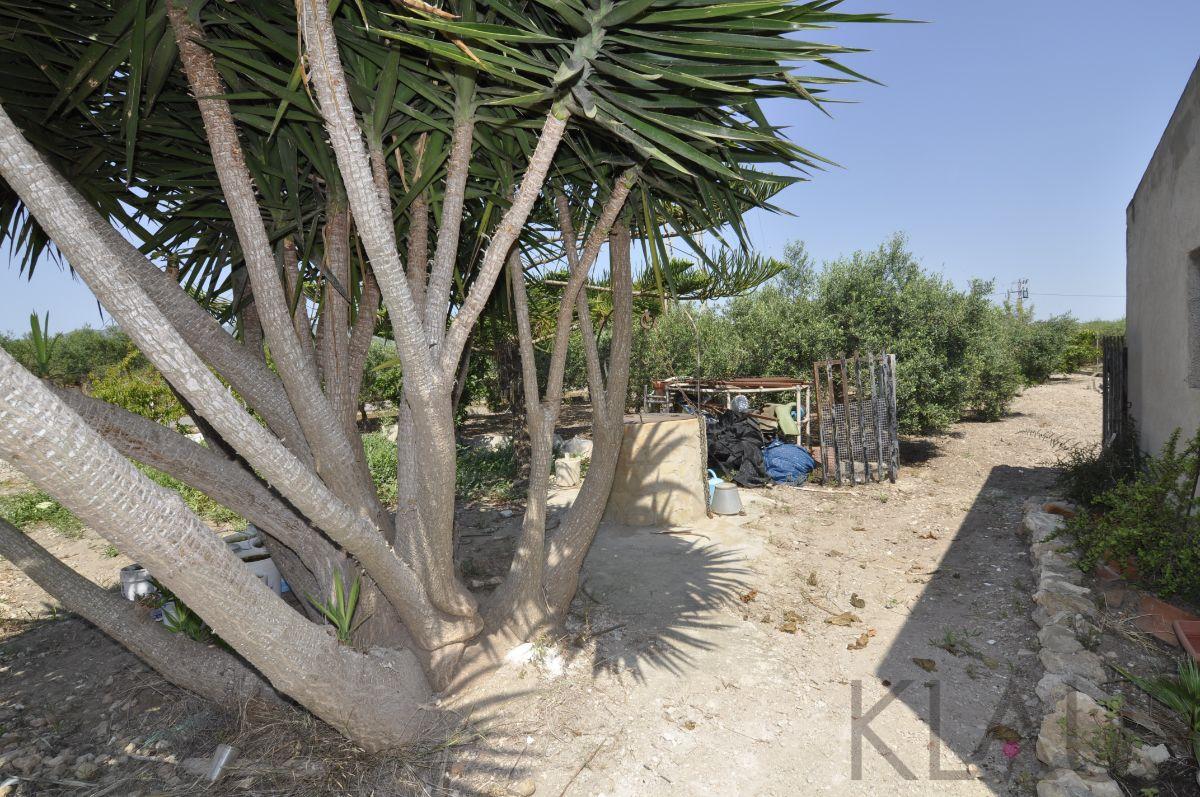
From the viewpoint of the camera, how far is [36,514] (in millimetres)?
7828

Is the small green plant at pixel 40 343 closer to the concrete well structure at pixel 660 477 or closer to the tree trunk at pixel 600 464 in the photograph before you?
the tree trunk at pixel 600 464

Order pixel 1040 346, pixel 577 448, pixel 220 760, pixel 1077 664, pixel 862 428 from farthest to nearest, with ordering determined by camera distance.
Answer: pixel 1040 346, pixel 577 448, pixel 862 428, pixel 1077 664, pixel 220 760

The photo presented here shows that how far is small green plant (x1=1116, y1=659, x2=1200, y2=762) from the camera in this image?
247 cm

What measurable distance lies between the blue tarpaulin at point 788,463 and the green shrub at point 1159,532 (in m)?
4.04

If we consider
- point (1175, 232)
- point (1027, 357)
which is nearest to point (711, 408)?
point (1175, 232)

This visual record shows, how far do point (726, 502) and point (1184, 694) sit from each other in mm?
4277

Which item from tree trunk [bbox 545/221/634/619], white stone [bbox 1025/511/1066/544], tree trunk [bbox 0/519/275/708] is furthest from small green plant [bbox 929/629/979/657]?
tree trunk [bbox 0/519/275/708]

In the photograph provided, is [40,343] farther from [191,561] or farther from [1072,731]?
[1072,731]

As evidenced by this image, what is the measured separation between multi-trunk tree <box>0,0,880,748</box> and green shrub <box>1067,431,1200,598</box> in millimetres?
3191

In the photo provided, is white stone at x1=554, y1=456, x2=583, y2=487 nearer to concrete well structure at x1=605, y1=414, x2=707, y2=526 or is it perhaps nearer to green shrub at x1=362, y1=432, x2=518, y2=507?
green shrub at x1=362, y1=432, x2=518, y2=507

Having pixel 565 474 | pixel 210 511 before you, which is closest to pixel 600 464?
pixel 565 474

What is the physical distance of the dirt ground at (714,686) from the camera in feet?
8.88

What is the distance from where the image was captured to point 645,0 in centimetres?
198

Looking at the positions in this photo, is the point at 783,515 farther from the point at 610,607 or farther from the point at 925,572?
the point at 610,607
